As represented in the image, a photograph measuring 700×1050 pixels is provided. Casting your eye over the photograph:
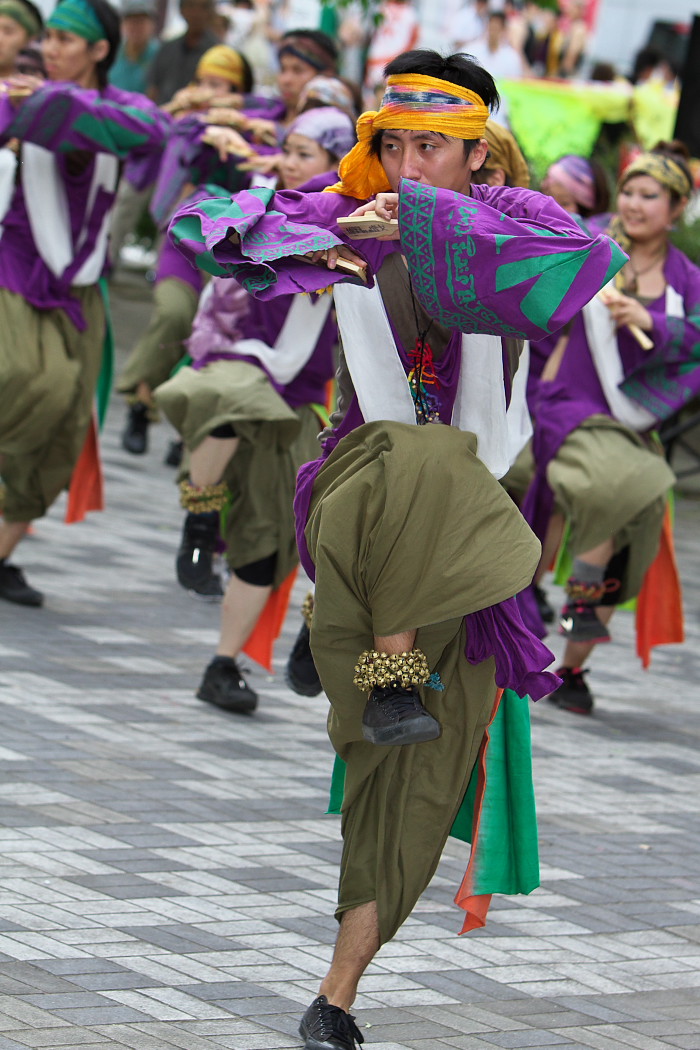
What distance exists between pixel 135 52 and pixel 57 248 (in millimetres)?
9262

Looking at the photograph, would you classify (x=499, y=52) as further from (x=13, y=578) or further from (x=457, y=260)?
(x=457, y=260)

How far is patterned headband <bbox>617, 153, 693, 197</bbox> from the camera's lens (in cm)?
721

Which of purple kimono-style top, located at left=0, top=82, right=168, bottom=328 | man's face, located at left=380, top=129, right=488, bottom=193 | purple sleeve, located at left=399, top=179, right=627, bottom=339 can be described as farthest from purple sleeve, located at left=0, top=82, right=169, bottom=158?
purple sleeve, located at left=399, top=179, right=627, bottom=339

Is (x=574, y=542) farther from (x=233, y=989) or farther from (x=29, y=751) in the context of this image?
(x=233, y=989)

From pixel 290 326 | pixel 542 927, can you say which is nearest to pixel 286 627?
pixel 290 326

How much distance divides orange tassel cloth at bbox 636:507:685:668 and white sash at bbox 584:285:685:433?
0.45 meters

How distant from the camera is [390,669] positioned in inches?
142

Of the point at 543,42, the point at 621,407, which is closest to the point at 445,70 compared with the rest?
the point at 621,407

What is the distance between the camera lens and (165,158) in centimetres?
865

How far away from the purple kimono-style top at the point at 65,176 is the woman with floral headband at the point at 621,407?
1933 mm

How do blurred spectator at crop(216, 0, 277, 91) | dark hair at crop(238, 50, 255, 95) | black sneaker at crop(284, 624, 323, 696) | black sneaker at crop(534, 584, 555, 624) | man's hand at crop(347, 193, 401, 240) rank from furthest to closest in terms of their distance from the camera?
blurred spectator at crop(216, 0, 277, 91) < dark hair at crop(238, 50, 255, 95) < black sneaker at crop(534, 584, 555, 624) < black sneaker at crop(284, 624, 323, 696) < man's hand at crop(347, 193, 401, 240)

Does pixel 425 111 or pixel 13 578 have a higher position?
pixel 425 111

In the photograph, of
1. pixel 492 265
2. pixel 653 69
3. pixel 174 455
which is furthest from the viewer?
pixel 653 69

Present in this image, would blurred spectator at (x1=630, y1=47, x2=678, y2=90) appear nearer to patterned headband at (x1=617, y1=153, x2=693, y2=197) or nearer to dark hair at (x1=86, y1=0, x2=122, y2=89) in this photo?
patterned headband at (x1=617, y1=153, x2=693, y2=197)
